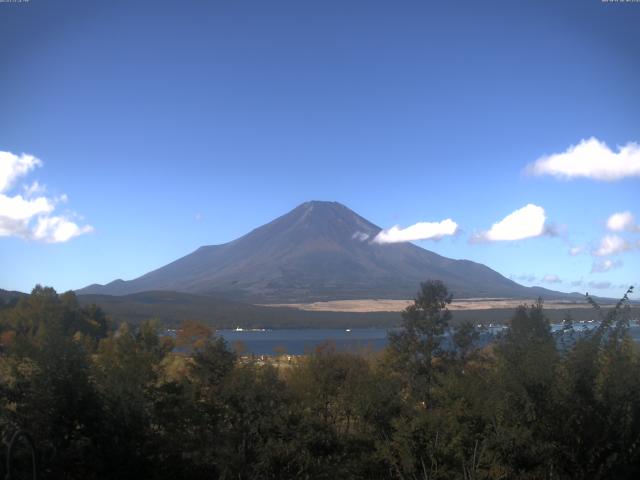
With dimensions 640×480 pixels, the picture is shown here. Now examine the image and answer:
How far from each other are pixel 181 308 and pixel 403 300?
76615mm

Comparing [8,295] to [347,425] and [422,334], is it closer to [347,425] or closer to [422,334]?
[422,334]

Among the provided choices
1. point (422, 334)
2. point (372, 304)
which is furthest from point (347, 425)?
point (372, 304)

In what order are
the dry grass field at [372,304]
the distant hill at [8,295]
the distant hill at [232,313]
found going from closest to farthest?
1. the distant hill at [8,295]
2. the distant hill at [232,313]
3. the dry grass field at [372,304]

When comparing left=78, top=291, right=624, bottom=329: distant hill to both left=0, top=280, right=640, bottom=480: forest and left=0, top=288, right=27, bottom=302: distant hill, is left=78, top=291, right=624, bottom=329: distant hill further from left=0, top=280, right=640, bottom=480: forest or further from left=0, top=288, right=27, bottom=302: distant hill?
left=0, top=280, right=640, bottom=480: forest

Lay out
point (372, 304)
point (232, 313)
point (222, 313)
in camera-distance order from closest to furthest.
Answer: point (232, 313) < point (222, 313) < point (372, 304)

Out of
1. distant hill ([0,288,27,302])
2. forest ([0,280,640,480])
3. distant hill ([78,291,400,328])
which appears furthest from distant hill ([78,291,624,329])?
forest ([0,280,640,480])

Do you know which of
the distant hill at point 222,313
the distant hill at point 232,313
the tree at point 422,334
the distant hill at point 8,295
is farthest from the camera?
the distant hill at point 222,313

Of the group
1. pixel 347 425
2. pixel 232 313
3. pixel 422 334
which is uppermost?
pixel 422 334

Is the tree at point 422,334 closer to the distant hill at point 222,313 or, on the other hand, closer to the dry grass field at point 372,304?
the distant hill at point 222,313

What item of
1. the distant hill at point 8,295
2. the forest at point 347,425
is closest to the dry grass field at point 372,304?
the distant hill at point 8,295

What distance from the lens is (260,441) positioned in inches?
403

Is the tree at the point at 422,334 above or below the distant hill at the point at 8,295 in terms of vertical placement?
below

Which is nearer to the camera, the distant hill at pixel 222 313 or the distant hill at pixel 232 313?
the distant hill at pixel 232 313

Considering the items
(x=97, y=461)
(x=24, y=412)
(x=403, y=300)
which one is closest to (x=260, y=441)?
(x=97, y=461)
